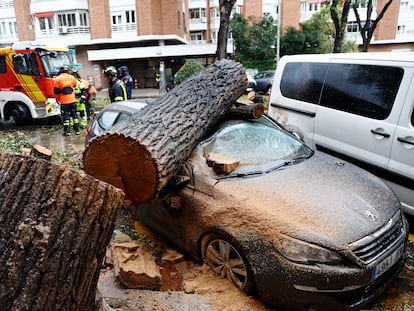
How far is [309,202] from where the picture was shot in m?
2.74

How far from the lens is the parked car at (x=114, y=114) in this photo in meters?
4.60

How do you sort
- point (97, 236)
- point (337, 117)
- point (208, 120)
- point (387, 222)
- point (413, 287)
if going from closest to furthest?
point (97, 236) < point (387, 222) < point (413, 287) < point (208, 120) < point (337, 117)

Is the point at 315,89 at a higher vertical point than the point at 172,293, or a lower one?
higher

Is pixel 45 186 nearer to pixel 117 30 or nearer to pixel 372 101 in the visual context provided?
pixel 372 101

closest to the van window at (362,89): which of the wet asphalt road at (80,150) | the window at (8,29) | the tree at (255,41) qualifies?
the wet asphalt road at (80,150)

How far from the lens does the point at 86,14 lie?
2817 cm

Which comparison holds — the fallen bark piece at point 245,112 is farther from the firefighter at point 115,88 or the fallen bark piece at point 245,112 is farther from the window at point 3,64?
the window at point 3,64

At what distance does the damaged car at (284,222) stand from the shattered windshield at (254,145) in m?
0.01

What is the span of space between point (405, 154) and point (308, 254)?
212cm

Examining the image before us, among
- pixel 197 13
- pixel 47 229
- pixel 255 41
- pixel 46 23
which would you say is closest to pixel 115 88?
pixel 47 229

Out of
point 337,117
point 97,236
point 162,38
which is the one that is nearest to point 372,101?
point 337,117

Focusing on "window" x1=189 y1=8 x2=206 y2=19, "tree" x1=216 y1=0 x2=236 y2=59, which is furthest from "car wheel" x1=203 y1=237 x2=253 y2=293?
"window" x1=189 y1=8 x2=206 y2=19

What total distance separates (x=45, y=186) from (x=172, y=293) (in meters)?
1.61

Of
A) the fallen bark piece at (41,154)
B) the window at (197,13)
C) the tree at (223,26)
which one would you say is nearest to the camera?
the fallen bark piece at (41,154)
